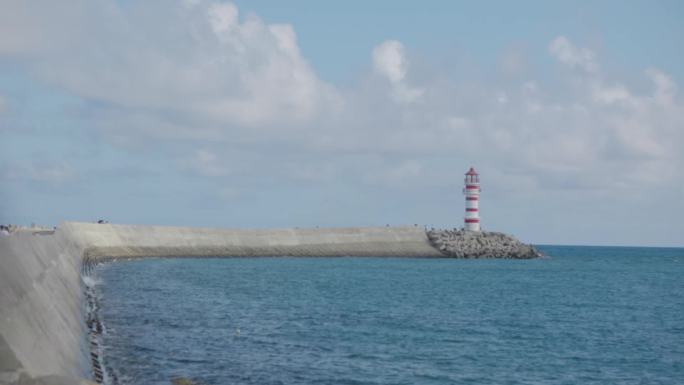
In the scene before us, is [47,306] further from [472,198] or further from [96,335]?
[472,198]

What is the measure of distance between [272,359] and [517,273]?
55543 millimetres

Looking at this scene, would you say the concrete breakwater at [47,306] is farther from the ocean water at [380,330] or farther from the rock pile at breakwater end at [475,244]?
the rock pile at breakwater end at [475,244]

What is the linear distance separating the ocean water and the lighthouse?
31.6 m

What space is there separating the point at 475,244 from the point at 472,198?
7355 mm

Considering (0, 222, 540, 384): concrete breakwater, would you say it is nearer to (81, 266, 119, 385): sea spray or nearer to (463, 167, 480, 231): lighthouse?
(81, 266, 119, 385): sea spray

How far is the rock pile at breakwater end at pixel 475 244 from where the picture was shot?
99125 mm

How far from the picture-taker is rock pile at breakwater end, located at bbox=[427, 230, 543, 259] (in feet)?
325

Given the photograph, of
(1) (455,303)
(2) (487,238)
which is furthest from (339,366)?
(2) (487,238)

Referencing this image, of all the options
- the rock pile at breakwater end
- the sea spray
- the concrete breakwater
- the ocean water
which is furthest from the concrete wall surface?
the rock pile at breakwater end

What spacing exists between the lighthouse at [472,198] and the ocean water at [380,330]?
1244 inches

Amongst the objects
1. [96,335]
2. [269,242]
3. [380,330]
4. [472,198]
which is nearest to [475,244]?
[472,198]

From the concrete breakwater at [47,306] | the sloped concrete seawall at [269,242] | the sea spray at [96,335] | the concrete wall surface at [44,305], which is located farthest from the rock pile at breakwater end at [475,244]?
the sea spray at [96,335]

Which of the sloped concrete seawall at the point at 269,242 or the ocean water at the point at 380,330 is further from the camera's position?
the sloped concrete seawall at the point at 269,242

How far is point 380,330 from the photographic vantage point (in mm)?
33094
